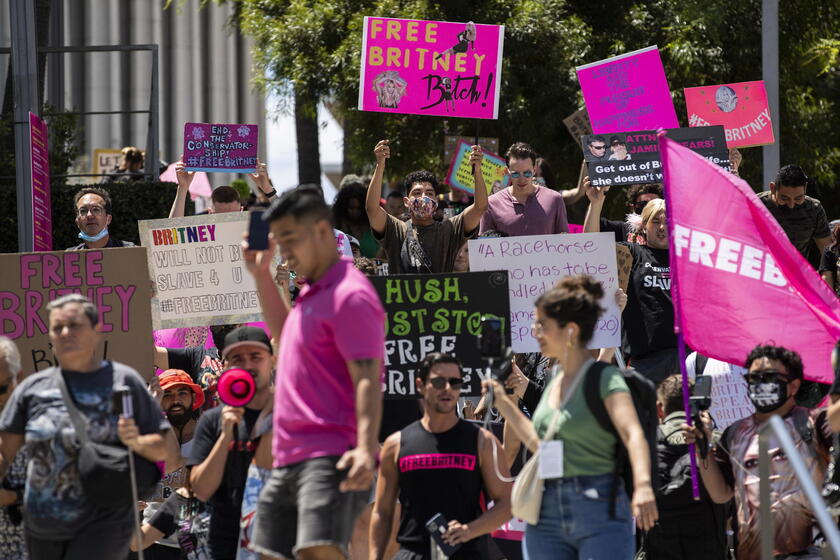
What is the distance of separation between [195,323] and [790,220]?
4.26 metres

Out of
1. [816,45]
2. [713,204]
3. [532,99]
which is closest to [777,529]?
[713,204]

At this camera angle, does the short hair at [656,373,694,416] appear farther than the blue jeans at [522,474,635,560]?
Yes

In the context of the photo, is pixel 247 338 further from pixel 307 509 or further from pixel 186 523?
pixel 307 509

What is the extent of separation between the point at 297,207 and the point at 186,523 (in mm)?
2554

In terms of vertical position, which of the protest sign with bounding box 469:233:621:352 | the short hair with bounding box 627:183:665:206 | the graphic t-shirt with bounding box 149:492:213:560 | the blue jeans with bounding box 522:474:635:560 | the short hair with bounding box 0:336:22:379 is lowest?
the graphic t-shirt with bounding box 149:492:213:560

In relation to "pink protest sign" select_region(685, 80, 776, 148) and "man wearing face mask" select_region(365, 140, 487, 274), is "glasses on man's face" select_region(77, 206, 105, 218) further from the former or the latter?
"pink protest sign" select_region(685, 80, 776, 148)

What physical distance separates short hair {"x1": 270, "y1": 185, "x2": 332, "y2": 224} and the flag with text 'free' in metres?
2.06

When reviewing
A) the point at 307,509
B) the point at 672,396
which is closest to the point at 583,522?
the point at 307,509

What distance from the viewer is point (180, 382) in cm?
788

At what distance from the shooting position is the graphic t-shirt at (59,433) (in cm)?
568

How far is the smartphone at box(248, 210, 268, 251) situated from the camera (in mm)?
5535

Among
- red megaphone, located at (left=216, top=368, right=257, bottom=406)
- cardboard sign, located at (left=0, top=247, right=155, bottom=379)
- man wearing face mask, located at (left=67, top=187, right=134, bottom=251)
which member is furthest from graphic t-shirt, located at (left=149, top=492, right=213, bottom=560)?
man wearing face mask, located at (left=67, top=187, right=134, bottom=251)

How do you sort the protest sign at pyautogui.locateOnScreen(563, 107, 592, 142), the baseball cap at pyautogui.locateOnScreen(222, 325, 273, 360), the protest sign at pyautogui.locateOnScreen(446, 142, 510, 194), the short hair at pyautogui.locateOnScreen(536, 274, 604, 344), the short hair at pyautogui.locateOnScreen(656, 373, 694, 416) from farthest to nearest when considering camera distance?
the protest sign at pyautogui.locateOnScreen(563, 107, 592, 142) → the protest sign at pyautogui.locateOnScreen(446, 142, 510, 194) → the short hair at pyautogui.locateOnScreen(656, 373, 694, 416) → the baseball cap at pyautogui.locateOnScreen(222, 325, 273, 360) → the short hair at pyautogui.locateOnScreen(536, 274, 604, 344)

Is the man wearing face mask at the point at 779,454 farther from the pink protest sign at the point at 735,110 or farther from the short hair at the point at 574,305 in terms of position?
the pink protest sign at the point at 735,110
